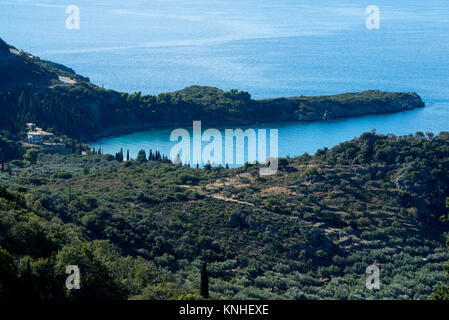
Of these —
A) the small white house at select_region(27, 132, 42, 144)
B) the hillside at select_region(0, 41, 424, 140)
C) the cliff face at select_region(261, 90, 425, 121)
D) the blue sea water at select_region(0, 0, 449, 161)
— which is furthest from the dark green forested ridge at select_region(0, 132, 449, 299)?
the cliff face at select_region(261, 90, 425, 121)

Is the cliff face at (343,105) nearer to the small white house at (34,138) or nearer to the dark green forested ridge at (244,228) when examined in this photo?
the small white house at (34,138)

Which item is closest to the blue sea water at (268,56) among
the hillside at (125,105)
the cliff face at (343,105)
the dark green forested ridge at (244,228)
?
the cliff face at (343,105)

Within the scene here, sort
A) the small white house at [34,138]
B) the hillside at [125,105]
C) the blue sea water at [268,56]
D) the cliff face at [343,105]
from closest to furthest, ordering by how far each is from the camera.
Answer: the small white house at [34,138] < the hillside at [125,105] < the blue sea water at [268,56] < the cliff face at [343,105]

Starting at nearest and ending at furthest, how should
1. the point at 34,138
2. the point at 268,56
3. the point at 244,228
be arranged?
1. the point at 244,228
2. the point at 34,138
3. the point at 268,56

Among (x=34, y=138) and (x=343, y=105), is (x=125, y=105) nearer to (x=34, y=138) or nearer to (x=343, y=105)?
(x=34, y=138)

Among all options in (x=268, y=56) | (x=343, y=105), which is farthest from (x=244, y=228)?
(x=268, y=56)
